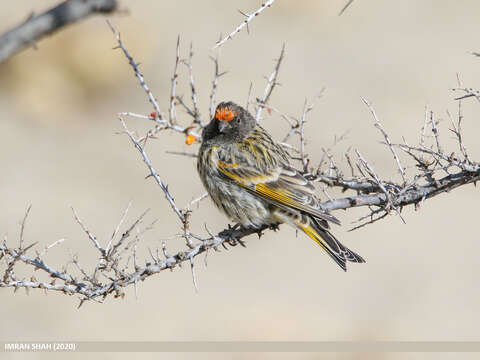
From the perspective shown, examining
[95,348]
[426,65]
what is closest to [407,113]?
[426,65]

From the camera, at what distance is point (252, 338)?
34.3 ft

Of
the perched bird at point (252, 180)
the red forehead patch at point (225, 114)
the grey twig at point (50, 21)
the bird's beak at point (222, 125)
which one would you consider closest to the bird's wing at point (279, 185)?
the perched bird at point (252, 180)

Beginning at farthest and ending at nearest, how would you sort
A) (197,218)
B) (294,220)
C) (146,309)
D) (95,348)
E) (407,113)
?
(407,113)
(197,218)
(146,309)
(95,348)
(294,220)

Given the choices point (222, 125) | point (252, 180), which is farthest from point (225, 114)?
point (252, 180)

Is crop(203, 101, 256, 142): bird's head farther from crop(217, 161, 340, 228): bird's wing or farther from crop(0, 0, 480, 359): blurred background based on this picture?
crop(0, 0, 480, 359): blurred background

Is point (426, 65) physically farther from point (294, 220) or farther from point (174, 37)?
point (294, 220)

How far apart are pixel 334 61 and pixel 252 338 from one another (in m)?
9.22

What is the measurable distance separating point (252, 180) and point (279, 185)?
11.3 inches

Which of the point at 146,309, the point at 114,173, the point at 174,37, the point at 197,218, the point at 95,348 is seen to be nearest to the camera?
the point at 95,348

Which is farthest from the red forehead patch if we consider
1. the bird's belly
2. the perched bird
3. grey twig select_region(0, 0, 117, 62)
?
grey twig select_region(0, 0, 117, 62)

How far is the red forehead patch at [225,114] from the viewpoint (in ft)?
21.9

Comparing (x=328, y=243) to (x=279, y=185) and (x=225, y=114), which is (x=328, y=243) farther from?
(x=225, y=114)

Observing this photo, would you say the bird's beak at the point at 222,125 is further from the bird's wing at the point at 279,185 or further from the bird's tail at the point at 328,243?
the bird's tail at the point at 328,243

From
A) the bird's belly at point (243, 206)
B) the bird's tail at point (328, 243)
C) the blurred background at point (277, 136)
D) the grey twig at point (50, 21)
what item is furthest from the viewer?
the blurred background at point (277, 136)
